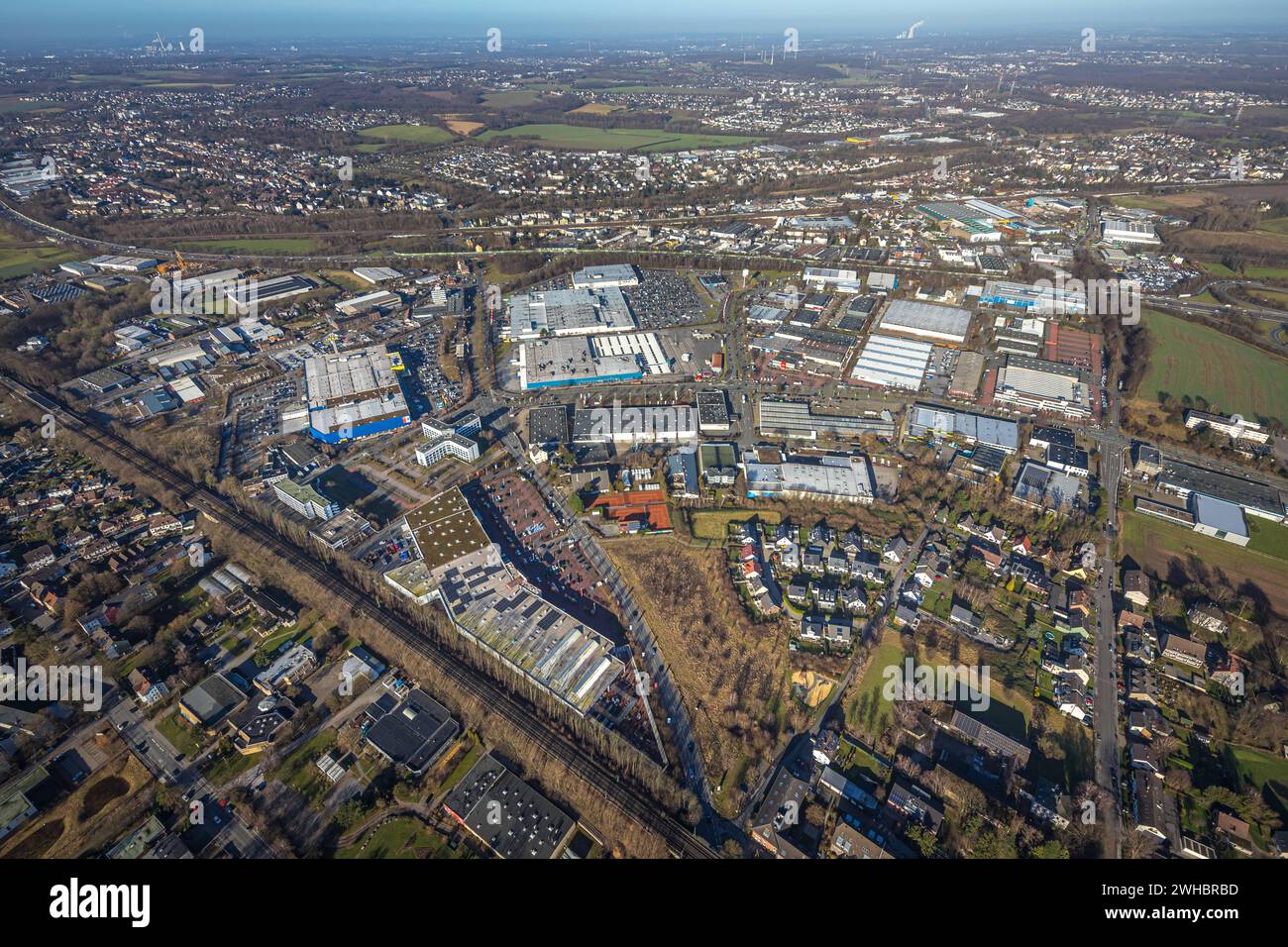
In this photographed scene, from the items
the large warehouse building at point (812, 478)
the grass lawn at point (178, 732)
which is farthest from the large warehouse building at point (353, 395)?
the large warehouse building at point (812, 478)

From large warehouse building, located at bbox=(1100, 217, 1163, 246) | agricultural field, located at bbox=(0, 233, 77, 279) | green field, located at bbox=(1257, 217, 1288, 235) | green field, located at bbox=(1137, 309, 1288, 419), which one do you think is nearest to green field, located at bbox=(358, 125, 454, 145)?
agricultural field, located at bbox=(0, 233, 77, 279)

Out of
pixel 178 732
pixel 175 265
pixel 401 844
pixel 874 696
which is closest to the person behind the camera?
pixel 401 844

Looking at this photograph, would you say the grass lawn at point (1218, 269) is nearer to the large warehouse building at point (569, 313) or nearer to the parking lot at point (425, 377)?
the large warehouse building at point (569, 313)

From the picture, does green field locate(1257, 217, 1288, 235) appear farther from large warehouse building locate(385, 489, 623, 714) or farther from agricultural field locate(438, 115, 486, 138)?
agricultural field locate(438, 115, 486, 138)

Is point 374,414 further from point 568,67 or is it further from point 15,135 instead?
point 568,67

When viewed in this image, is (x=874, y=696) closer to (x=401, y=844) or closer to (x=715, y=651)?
(x=715, y=651)

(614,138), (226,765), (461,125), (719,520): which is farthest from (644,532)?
(461,125)
